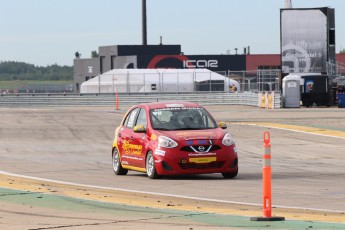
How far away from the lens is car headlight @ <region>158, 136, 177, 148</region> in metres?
19.0

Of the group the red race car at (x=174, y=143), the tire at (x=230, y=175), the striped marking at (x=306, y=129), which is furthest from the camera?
the striped marking at (x=306, y=129)

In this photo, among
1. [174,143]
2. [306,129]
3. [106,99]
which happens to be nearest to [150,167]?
[174,143]

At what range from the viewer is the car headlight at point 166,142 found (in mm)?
19047

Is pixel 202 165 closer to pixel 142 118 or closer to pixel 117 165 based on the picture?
pixel 142 118

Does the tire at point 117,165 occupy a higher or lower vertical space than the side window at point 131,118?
lower

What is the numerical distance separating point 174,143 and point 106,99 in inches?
2321

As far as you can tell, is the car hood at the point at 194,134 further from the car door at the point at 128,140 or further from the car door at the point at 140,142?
the car door at the point at 128,140

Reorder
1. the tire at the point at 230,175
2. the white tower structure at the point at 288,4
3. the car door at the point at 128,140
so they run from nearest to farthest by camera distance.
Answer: the tire at the point at 230,175, the car door at the point at 128,140, the white tower structure at the point at 288,4

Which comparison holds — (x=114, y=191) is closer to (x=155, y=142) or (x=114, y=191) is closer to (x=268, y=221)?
(x=155, y=142)

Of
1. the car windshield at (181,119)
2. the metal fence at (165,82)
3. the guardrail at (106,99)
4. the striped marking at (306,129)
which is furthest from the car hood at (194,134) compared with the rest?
the metal fence at (165,82)

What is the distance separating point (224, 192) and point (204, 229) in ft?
16.0

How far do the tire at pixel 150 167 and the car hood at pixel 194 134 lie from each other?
1.64ft

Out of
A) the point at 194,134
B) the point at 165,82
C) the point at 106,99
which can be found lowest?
the point at 106,99

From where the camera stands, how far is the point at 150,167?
64.0ft
